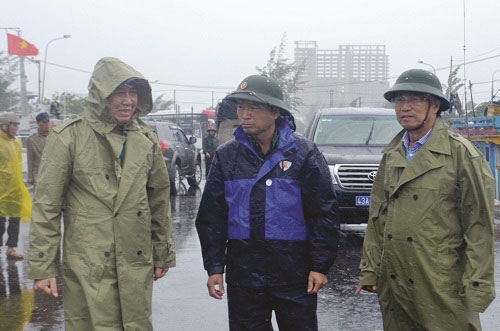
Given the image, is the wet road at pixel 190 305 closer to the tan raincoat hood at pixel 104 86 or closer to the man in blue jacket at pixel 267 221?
the man in blue jacket at pixel 267 221

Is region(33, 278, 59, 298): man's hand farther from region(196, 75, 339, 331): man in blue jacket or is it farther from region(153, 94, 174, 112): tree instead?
region(153, 94, 174, 112): tree

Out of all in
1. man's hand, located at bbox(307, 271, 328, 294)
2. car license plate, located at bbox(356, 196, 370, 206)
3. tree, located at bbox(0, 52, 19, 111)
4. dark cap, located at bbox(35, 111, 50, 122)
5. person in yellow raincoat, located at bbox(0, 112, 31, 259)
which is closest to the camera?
man's hand, located at bbox(307, 271, 328, 294)

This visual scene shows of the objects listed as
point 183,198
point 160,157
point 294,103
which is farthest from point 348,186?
point 294,103

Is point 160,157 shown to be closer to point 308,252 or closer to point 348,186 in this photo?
point 308,252

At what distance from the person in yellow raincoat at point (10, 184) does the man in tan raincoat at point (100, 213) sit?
531 centimetres

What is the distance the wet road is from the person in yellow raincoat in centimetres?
39

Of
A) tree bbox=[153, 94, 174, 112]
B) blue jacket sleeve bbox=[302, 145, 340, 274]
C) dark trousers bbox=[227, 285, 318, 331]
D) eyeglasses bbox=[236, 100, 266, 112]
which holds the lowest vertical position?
dark trousers bbox=[227, 285, 318, 331]

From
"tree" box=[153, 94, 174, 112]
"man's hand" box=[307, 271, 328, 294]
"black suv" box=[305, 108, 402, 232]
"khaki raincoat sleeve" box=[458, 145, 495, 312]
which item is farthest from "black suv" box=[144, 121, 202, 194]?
"tree" box=[153, 94, 174, 112]

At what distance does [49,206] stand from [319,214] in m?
1.45

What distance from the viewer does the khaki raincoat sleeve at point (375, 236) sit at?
11.9 ft

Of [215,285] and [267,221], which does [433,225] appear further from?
[215,285]

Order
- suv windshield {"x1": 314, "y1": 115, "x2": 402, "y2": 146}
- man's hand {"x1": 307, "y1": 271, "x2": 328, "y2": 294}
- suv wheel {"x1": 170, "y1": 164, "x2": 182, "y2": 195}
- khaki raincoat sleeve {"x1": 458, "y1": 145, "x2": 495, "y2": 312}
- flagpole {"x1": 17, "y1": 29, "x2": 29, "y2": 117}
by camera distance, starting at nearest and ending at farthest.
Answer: khaki raincoat sleeve {"x1": 458, "y1": 145, "x2": 495, "y2": 312} → man's hand {"x1": 307, "y1": 271, "x2": 328, "y2": 294} → suv windshield {"x1": 314, "y1": 115, "x2": 402, "y2": 146} → suv wheel {"x1": 170, "y1": 164, "x2": 182, "y2": 195} → flagpole {"x1": 17, "y1": 29, "x2": 29, "y2": 117}

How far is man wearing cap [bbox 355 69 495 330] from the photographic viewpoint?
10.5 feet

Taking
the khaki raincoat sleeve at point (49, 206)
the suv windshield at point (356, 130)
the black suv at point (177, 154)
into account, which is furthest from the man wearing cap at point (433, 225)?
the black suv at point (177, 154)
